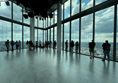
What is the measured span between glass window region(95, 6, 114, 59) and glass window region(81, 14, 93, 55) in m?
0.58

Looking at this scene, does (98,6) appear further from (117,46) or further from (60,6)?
(60,6)

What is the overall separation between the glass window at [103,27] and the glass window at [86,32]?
1.92 ft

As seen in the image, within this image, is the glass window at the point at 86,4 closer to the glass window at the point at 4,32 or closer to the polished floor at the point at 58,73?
the polished floor at the point at 58,73

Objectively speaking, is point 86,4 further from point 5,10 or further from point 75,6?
point 5,10

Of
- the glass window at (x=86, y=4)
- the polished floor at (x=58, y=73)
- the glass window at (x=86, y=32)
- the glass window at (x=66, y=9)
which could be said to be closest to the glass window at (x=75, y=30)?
the glass window at (x=86, y=32)

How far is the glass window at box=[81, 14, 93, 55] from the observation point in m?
6.30

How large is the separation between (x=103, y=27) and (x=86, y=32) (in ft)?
5.35

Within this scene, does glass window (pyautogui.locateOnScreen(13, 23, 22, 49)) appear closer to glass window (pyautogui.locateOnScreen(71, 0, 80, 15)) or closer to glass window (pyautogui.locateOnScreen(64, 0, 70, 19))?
glass window (pyautogui.locateOnScreen(64, 0, 70, 19))

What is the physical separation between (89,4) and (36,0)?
5430 mm

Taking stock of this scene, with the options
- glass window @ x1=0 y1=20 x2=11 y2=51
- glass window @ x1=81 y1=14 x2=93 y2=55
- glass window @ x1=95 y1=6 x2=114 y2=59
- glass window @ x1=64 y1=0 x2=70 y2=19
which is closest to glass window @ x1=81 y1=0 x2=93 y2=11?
glass window @ x1=81 y1=14 x2=93 y2=55

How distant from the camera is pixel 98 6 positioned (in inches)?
216

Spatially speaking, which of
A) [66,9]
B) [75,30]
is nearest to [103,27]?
[75,30]

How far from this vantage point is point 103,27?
5379mm

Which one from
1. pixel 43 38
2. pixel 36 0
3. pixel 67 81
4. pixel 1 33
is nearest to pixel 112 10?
pixel 67 81
